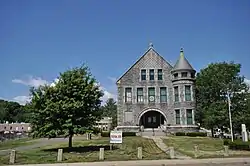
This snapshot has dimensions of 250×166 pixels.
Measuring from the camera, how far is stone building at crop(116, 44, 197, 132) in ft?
136

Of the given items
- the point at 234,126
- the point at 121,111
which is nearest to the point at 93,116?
the point at 121,111


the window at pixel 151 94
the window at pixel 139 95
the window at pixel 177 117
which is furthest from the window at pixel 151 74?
the window at pixel 177 117

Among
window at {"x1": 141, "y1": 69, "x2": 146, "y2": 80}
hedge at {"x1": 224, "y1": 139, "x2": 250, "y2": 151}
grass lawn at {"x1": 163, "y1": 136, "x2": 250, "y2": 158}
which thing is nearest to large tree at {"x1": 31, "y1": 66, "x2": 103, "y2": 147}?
grass lawn at {"x1": 163, "y1": 136, "x2": 250, "y2": 158}

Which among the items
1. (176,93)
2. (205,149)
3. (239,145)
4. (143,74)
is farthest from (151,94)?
(239,145)

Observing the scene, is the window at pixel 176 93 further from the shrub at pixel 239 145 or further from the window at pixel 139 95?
the shrub at pixel 239 145

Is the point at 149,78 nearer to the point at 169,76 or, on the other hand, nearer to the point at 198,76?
the point at 169,76

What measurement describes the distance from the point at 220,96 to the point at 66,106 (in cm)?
2738

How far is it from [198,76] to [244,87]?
12.4 meters

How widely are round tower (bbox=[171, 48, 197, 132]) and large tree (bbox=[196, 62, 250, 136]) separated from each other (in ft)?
5.10

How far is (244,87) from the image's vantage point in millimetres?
37031

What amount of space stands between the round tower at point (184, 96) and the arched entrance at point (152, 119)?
299cm

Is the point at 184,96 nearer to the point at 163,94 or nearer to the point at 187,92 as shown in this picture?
the point at 187,92

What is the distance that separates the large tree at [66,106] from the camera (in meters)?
22.4

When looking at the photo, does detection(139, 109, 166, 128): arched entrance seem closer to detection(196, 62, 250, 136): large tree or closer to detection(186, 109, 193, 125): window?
detection(186, 109, 193, 125): window
